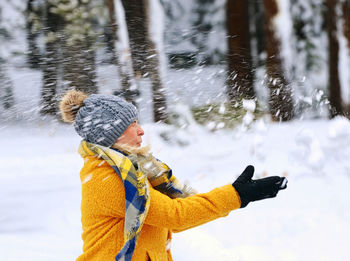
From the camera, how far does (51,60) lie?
281 inches

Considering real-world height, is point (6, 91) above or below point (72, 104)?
below

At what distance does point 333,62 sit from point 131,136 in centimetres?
695

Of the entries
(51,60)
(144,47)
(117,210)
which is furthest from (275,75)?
(117,210)

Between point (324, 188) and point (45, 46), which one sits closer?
point (324, 188)

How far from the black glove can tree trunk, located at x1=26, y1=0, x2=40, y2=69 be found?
22.4 feet

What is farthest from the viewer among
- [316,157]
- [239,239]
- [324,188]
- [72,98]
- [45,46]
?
[45,46]

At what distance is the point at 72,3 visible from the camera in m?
6.59

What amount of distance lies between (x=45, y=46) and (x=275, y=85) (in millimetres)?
4444

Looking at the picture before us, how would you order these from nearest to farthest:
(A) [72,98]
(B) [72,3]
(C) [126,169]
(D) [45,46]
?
(C) [126,169], (A) [72,98], (B) [72,3], (D) [45,46]

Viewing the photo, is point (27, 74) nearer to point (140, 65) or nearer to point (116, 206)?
point (140, 65)

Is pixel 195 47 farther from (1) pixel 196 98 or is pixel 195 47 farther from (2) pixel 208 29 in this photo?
(1) pixel 196 98

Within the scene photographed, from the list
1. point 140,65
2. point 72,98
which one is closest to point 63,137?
point 140,65

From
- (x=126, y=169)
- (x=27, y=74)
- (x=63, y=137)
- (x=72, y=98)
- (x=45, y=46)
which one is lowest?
(x=63, y=137)

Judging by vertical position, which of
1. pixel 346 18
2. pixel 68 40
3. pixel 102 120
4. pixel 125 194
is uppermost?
pixel 102 120
